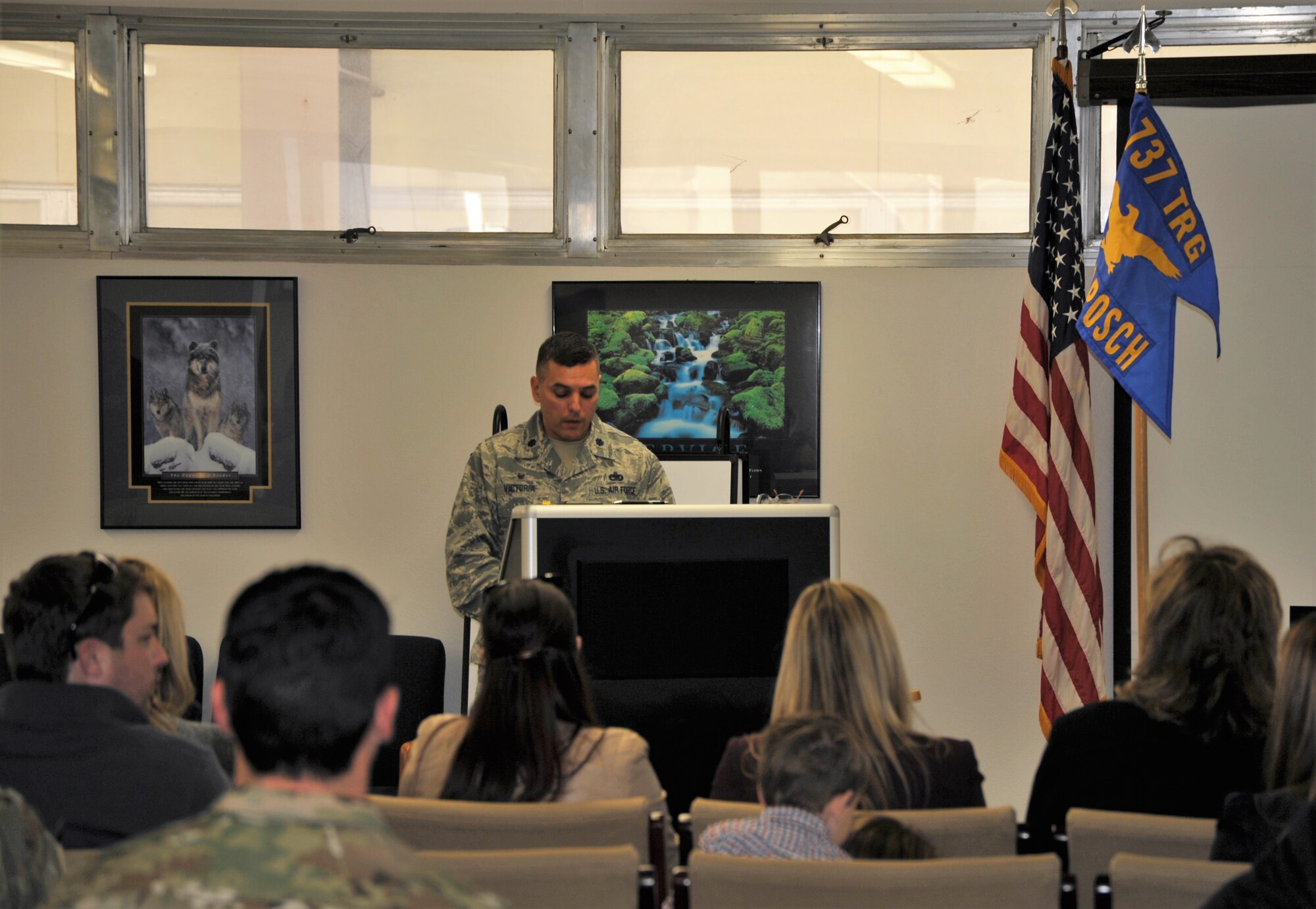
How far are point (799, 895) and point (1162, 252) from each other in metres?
3.48

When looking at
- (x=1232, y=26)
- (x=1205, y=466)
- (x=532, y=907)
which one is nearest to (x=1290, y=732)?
(x=532, y=907)

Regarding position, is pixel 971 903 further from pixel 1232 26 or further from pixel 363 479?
pixel 1232 26

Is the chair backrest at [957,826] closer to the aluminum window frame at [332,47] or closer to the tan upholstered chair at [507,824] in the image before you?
the tan upholstered chair at [507,824]

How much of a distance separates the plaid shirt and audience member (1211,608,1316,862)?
548 millimetres

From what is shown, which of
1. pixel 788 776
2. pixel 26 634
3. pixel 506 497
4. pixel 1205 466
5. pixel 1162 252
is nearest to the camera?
pixel 788 776

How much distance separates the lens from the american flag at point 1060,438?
181 inches

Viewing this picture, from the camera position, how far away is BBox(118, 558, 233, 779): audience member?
8.44 ft

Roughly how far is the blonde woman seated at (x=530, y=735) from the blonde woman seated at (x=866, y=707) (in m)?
0.23

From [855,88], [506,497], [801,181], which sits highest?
[855,88]

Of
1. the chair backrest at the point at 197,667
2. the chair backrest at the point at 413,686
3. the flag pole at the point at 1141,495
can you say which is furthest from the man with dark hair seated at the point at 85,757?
the flag pole at the point at 1141,495

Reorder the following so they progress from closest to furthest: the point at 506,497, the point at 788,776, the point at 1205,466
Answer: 1. the point at 788,776
2. the point at 506,497
3. the point at 1205,466

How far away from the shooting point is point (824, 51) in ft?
16.4

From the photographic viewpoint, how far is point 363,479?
495 cm

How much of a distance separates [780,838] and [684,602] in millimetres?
1040
